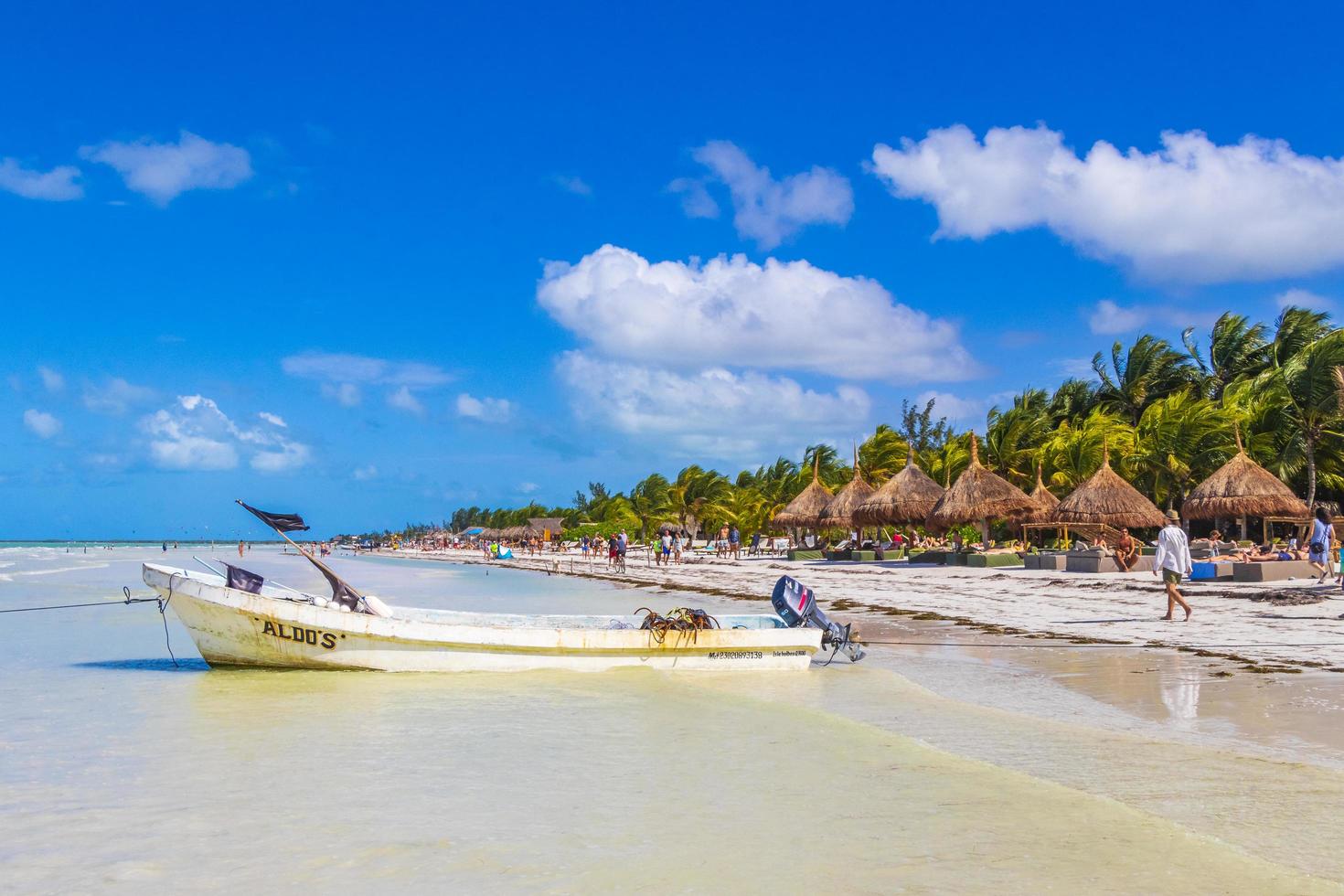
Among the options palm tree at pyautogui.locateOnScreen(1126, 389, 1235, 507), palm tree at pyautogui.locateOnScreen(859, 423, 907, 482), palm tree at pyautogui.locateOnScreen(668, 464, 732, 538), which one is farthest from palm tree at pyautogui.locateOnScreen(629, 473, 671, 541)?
palm tree at pyautogui.locateOnScreen(1126, 389, 1235, 507)

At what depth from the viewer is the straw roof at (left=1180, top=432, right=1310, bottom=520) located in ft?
83.8

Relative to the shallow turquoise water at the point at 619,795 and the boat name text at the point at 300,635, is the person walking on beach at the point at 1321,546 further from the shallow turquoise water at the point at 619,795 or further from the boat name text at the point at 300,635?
the boat name text at the point at 300,635

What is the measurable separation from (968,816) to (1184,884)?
4.55 feet

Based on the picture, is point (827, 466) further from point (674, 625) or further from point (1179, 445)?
point (674, 625)

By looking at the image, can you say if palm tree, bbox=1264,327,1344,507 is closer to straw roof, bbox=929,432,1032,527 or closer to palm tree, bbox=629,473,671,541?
straw roof, bbox=929,432,1032,527

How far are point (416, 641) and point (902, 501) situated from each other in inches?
1023

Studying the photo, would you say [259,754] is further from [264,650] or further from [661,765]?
[264,650]

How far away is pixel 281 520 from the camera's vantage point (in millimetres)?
12398

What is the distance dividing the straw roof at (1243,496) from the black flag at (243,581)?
23367mm

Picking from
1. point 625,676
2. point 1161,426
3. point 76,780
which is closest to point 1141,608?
point 625,676

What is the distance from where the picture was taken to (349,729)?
350 inches

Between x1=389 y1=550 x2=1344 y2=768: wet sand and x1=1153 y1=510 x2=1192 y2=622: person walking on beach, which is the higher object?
x1=1153 y1=510 x2=1192 y2=622: person walking on beach

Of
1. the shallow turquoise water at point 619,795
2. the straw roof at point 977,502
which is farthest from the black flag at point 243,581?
the straw roof at point 977,502

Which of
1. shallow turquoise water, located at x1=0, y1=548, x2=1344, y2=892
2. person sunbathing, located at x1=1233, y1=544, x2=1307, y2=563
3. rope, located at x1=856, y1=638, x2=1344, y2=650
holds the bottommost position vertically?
shallow turquoise water, located at x1=0, y1=548, x2=1344, y2=892
